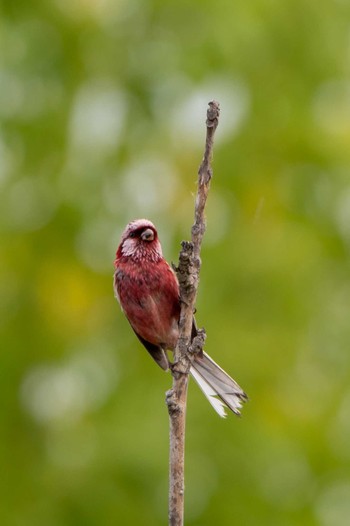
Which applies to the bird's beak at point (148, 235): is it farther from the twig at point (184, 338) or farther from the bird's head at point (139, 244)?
the twig at point (184, 338)

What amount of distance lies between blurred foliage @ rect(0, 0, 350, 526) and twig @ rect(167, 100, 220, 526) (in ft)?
17.1

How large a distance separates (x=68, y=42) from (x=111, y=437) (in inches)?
165

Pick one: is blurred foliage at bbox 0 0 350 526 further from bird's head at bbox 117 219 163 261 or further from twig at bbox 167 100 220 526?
twig at bbox 167 100 220 526

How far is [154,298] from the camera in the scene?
5.96m

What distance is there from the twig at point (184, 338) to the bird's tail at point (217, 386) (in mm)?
1313

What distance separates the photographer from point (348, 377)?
11148 millimetres

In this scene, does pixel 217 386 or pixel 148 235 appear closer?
pixel 148 235

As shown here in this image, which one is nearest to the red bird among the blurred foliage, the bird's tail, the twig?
the bird's tail

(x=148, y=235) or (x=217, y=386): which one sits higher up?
(x=148, y=235)

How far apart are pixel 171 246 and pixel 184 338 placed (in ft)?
19.5

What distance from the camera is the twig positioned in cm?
425

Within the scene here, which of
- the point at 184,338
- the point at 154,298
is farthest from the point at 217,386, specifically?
the point at 184,338

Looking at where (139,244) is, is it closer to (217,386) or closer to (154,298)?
(154,298)

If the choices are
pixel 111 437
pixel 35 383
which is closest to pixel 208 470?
pixel 111 437
